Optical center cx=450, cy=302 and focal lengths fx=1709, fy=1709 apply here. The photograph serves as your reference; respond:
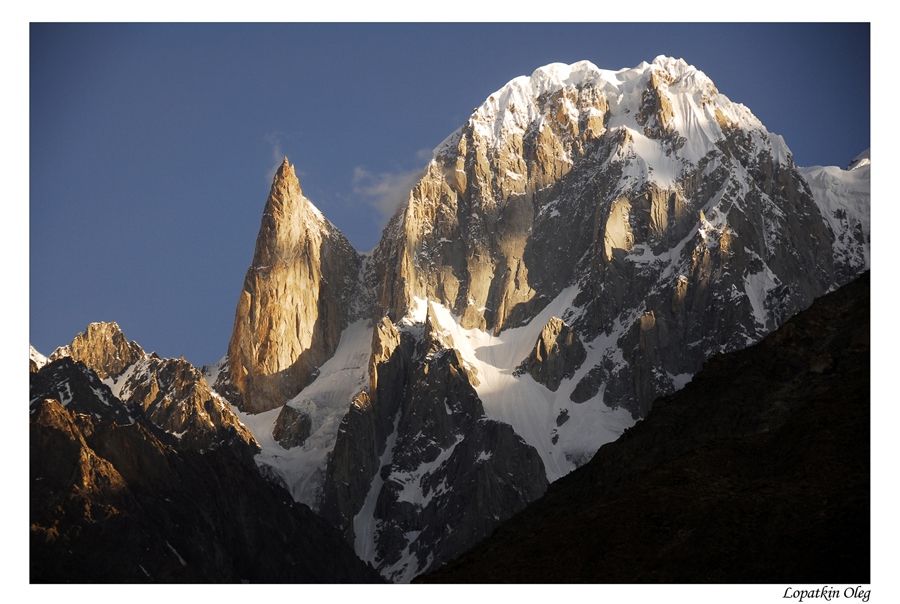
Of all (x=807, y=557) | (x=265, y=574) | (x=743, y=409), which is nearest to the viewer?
(x=807, y=557)

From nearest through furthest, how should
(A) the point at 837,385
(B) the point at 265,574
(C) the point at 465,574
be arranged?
(C) the point at 465,574, (A) the point at 837,385, (B) the point at 265,574

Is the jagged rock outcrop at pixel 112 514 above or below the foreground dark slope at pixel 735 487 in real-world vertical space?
above

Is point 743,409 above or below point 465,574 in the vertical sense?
above

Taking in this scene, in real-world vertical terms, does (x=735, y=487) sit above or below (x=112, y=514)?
below

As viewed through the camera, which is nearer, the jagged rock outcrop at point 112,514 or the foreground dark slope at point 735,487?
the foreground dark slope at point 735,487

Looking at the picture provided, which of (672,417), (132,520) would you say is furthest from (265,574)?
(672,417)

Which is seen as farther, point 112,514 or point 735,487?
point 112,514

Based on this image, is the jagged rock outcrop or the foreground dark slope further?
the jagged rock outcrop

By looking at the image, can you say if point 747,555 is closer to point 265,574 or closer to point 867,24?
point 867,24
